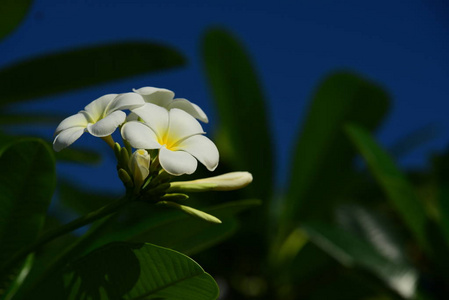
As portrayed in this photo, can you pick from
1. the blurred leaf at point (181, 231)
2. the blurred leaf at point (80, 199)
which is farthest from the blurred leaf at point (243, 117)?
the blurred leaf at point (181, 231)

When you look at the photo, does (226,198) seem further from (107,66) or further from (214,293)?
(214,293)

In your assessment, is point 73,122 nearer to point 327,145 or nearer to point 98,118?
point 98,118

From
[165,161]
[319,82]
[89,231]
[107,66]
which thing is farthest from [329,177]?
[165,161]

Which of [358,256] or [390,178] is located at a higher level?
[390,178]

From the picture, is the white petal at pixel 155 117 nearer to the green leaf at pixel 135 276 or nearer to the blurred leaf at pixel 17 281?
the green leaf at pixel 135 276

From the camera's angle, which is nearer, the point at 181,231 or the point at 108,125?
the point at 108,125

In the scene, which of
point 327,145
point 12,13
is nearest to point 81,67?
point 12,13
